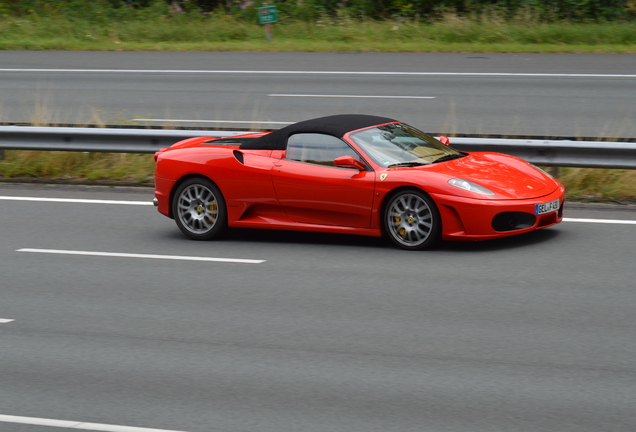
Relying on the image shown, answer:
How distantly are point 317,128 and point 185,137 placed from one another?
3544 mm

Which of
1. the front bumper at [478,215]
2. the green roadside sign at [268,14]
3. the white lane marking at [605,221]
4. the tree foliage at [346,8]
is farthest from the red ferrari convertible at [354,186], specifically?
the tree foliage at [346,8]

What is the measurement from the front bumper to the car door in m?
0.74

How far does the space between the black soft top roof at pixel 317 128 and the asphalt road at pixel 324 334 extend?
3.28 ft

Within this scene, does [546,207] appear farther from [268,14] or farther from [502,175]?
[268,14]

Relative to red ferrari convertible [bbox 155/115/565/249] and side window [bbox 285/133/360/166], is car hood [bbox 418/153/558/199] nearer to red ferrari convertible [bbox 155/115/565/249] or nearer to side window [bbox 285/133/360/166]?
red ferrari convertible [bbox 155/115/565/249]

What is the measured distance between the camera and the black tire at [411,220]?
A: 8.05 meters

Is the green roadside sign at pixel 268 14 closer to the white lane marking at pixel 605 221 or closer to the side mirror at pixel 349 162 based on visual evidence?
the white lane marking at pixel 605 221

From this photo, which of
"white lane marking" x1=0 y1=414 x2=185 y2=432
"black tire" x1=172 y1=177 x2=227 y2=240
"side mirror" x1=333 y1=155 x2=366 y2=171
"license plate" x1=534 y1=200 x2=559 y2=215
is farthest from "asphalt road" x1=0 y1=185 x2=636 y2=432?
"side mirror" x1=333 y1=155 x2=366 y2=171

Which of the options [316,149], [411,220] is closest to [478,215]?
[411,220]

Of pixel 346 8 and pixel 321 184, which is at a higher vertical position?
pixel 346 8

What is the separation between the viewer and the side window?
8.49 metres

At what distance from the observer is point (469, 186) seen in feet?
26.2

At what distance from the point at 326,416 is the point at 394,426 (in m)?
0.40

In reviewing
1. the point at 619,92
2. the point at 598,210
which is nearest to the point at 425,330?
the point at 598,210
